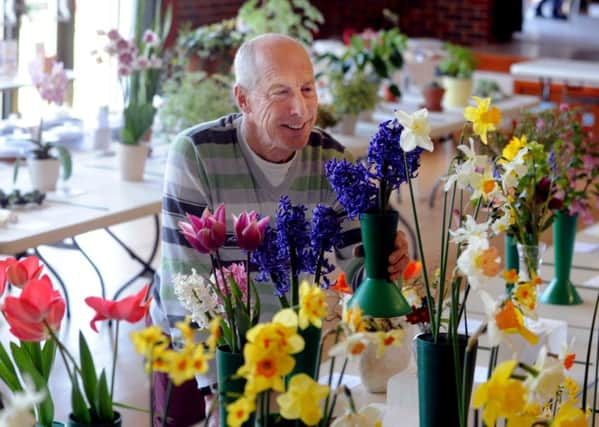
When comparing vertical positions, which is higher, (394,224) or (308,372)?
(394,224)

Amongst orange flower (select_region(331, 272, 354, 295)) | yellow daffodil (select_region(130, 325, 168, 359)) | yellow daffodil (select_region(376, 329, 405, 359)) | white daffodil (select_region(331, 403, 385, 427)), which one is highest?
yellow daffodil (select_region(130, 325, 168, 359))

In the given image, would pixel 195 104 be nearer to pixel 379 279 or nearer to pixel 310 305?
pixel 379 279

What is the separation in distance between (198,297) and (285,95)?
815 mm

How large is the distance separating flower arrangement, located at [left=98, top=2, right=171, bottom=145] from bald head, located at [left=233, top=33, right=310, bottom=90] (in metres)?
1.98

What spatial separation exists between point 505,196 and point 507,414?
0.59 metres

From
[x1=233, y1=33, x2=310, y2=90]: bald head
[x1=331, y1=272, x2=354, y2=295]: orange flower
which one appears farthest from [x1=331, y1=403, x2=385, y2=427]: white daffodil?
[x1=233, y1=33, x2=310, y2=90]: bald head

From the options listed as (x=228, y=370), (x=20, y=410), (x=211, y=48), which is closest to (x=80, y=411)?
(x=228, y=370)

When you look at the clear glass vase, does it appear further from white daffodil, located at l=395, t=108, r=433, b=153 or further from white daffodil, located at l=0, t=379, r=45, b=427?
white daffodil, located at l=0, t=379, r=45, b=427

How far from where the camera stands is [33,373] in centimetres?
178

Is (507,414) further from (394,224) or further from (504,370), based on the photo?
(394,224)

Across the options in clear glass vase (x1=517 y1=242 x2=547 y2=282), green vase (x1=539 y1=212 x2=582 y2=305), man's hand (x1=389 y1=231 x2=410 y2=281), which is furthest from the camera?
green vase (x1=539 y1=212 x2=582 y2=305)

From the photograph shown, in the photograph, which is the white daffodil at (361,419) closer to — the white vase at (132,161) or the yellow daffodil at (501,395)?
the yellow daffodil at (501,395)

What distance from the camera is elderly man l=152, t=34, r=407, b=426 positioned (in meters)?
2.66

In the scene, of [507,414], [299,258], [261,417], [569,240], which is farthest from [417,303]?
[569,240]
